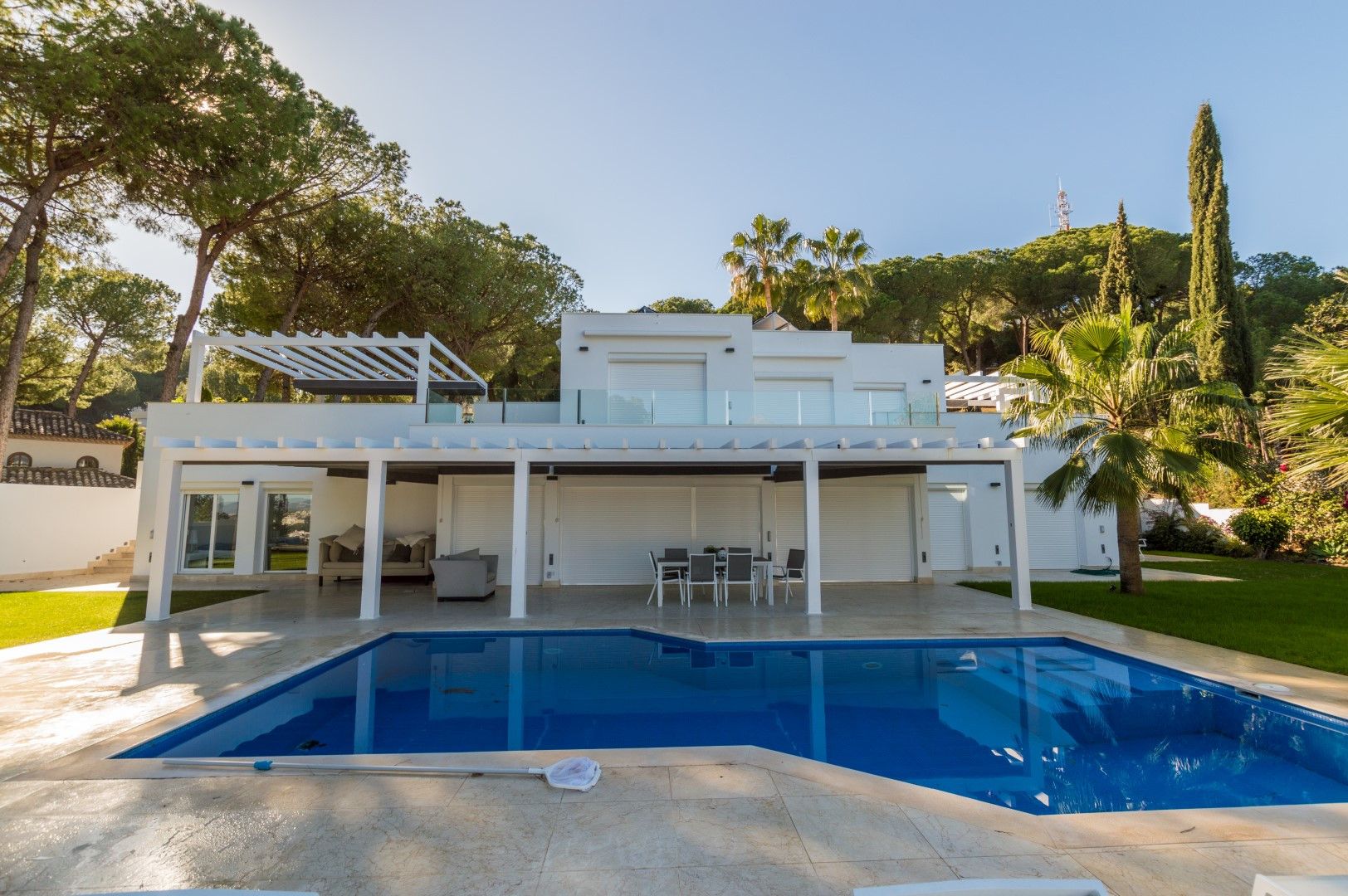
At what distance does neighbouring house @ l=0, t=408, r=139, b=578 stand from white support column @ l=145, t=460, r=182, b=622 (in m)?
8.19

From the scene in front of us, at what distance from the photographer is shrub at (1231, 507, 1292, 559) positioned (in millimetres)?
17438

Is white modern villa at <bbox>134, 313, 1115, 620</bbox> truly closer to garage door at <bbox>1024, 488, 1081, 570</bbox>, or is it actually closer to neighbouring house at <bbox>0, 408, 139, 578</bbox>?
garage door at <bbox>1024, 488, 1081, 570</bbox>

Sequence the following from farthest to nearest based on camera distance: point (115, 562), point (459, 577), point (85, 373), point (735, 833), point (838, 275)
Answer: point (85, 373) < point (838, 275) < point (115, 562) < point (459, 577) < point (735, 833)

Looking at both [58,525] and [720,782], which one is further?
[58,525]

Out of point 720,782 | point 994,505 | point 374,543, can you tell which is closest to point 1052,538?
point 994,505

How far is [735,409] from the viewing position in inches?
516

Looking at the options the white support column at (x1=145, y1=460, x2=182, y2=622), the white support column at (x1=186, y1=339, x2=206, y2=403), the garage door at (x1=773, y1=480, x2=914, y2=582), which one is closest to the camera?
the white support column at (x1=145, y1=460, x2=182, y2=622)

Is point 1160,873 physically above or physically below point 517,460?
below

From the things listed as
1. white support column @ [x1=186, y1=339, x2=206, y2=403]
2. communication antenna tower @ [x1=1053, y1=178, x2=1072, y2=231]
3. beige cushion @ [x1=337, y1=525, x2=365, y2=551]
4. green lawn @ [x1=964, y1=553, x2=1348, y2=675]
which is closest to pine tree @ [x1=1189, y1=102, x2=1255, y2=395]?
green lawn @ [x1=964, y1=553, x2=1348, y2=675]

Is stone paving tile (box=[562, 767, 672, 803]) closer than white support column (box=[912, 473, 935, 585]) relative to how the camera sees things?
Yes

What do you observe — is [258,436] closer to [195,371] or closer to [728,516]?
[195,371]

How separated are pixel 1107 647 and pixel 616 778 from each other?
693 cm

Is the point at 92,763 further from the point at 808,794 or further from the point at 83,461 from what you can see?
the point at 83,461

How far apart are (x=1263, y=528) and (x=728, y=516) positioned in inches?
635
